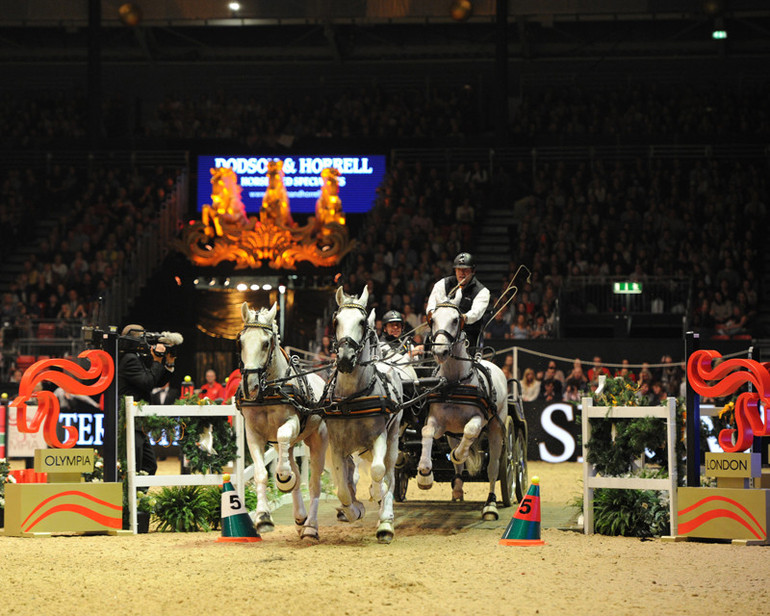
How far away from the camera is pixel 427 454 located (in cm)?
1098

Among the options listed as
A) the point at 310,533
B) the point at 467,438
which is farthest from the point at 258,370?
the point at 467,438

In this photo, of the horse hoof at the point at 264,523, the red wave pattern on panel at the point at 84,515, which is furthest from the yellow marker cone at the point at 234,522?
the red wave pattern on panel at the point at 84,515

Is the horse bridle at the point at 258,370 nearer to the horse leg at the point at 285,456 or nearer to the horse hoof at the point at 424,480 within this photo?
the horse leg at the point at 285,456

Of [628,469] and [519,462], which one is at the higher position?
[628,469]

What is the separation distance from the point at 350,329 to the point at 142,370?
4.00m

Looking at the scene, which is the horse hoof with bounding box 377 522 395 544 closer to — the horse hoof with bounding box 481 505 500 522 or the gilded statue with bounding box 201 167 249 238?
the horse hoof with bounding box 481 505 500 522

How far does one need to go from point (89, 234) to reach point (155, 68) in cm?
945

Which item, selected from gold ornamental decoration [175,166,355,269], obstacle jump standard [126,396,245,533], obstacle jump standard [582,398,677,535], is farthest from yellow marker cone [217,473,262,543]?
gold ornamental decoration [175,166,355,269]

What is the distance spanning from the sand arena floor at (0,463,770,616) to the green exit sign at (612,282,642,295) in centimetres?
1234

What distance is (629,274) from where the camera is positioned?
2511 cm

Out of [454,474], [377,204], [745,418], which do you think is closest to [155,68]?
[377,204]

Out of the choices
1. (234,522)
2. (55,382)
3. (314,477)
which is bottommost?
(234,522)

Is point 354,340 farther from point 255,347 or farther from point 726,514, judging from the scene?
point 726,514

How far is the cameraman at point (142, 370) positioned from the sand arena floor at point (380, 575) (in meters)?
1.63
